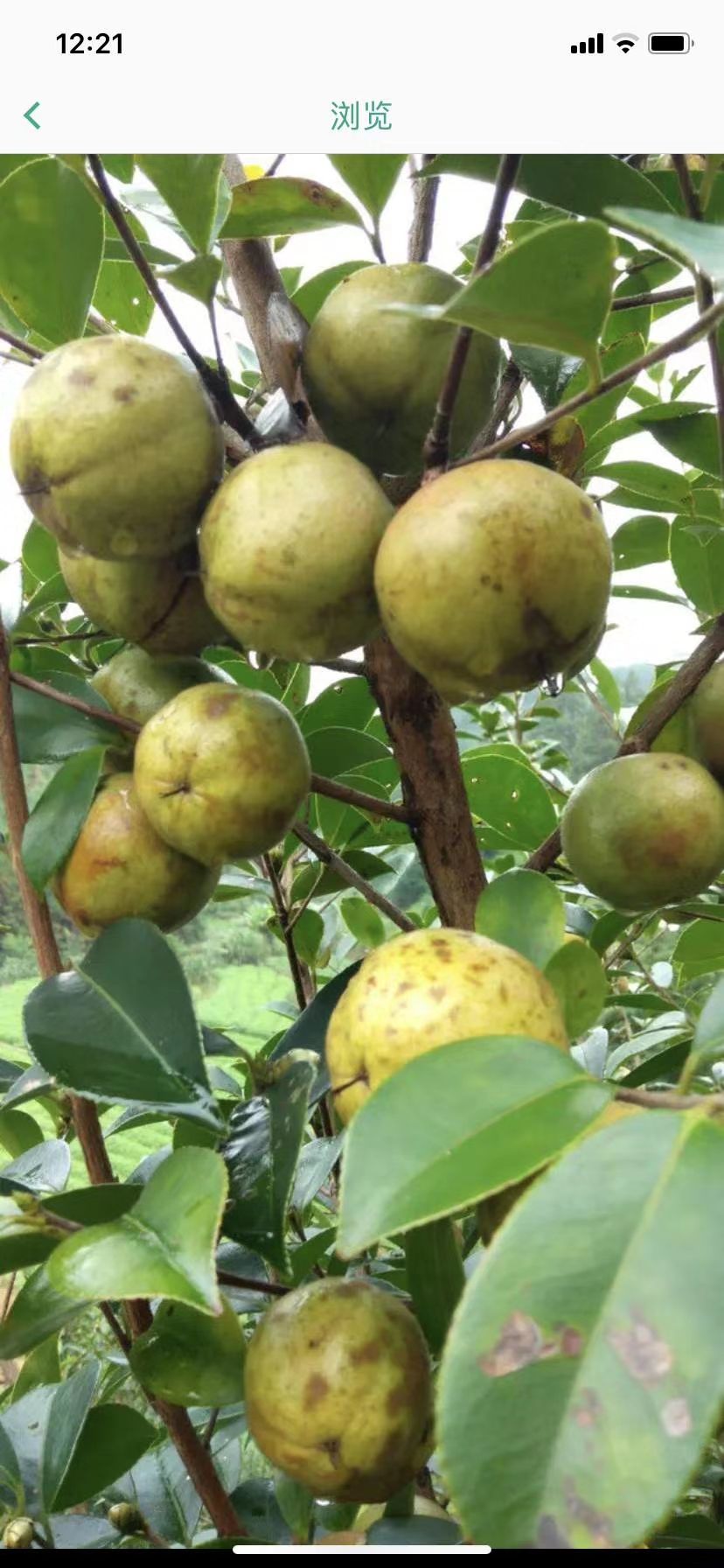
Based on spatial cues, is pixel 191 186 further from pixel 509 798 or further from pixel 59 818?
pixel 509 798

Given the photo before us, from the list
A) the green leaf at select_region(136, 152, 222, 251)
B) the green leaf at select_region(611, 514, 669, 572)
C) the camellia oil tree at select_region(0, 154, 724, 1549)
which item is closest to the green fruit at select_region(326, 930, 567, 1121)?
the camellia oil tree at select_region(0, 154, 724, 1549)

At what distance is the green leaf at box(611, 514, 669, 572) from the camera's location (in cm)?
92

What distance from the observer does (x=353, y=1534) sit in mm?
569

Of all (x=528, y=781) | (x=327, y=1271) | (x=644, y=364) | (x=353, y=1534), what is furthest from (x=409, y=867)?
(x=644, y=364)

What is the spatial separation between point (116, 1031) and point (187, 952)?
6.39 ft

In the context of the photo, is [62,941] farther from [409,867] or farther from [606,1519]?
[606,1519]

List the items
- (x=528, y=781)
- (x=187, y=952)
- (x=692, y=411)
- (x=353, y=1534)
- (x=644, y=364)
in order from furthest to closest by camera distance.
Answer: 1. (x=187, y=952)
2. (x=528, y=781)
3. (x=692, y=411)
4. (x=353, y=1534)
5. (x=644, y=364)

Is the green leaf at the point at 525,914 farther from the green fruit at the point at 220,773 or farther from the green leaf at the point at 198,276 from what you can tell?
the green leaf at the point at 198,276

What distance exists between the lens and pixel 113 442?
1.63ft

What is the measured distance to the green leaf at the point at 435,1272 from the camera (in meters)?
0.51

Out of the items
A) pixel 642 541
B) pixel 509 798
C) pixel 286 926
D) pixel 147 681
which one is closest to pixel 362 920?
pixel 286 926

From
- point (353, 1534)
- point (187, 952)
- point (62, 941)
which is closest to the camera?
point (353, 1534)

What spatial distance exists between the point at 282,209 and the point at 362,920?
0.63 metres
